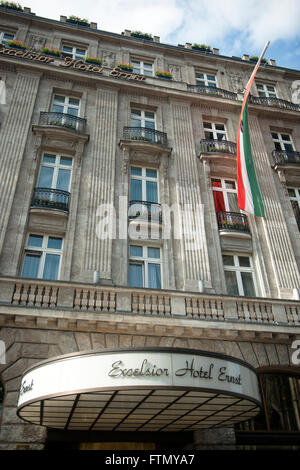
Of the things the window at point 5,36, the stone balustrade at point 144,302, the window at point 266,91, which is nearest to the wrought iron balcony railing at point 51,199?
the stone balustrade at point 144,302

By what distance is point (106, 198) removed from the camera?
1464cm

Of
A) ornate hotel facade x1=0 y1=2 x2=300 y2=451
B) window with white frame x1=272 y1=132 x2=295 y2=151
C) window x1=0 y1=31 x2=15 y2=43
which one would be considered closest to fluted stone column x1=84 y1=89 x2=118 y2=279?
ornate hotel facade x1=0 y1=2 x2=300 y2=451

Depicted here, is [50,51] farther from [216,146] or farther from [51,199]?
[216,146]

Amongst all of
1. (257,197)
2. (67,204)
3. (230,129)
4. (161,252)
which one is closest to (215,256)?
(161,252)

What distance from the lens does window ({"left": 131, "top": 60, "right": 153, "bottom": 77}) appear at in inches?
835

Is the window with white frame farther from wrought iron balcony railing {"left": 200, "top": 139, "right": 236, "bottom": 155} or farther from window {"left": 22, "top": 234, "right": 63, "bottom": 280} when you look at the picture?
window {"left": 22, "top": 234, "right": 63, "bottom": 280}

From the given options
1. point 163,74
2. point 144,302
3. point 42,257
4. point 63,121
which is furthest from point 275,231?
point 163,74

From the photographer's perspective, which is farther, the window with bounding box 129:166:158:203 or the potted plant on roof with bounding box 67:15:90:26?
the potted plant on roof with bounding box 67:15:90:26

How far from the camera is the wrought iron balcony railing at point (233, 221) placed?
1541 cm

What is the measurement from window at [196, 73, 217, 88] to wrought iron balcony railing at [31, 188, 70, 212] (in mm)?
12165

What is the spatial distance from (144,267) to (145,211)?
7.95 feet

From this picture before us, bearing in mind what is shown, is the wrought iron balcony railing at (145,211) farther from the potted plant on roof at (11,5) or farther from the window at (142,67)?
the potted plant on roof at (11,5)

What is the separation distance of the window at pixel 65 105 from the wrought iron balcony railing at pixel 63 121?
1.02 metres

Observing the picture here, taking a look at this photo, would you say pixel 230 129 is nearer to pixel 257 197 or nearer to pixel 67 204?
pixel 257 197
